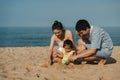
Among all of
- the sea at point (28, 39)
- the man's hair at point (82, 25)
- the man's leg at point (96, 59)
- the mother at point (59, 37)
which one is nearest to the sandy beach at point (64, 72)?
the man's leg at point (96, 59)

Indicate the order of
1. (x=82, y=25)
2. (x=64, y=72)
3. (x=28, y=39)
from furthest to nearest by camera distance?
(x=28, y=39) < (x=82, y=25) < (x=64, y=72)

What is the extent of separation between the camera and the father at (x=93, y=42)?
6.75 metres

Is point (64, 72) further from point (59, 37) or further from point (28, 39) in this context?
point (28, 39)

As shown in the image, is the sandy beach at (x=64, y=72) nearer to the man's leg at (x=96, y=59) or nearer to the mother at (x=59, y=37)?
the man's leg at (x=96, y=59)

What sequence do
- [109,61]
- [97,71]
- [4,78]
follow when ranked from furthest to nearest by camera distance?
[109,61]
[97,71]
[4,78]

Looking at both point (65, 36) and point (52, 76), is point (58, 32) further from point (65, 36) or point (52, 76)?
point (52, 76)

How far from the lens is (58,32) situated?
728cm

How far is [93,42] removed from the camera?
22.4 feet

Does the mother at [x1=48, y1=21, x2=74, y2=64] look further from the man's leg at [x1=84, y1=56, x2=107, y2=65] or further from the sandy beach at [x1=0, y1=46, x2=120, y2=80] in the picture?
the man's leg at [x1=84, y1=56, x2=107, y2=65]

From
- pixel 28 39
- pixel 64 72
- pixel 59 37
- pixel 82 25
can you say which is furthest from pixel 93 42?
pixel 28 39

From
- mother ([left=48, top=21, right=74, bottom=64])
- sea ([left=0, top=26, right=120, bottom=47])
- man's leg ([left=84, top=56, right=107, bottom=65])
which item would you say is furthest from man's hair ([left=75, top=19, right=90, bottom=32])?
Answer: sea ([left=0, top=26, right=120, bottom=47])

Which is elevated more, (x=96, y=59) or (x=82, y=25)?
(x=82, y=25)

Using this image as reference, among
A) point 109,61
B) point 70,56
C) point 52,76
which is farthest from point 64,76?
point 109,61

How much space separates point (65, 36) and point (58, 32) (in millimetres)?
402
